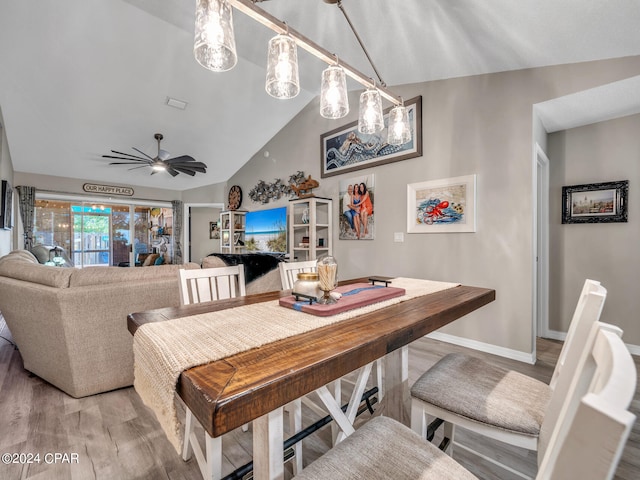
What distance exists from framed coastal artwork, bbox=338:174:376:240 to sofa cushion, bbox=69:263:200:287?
2347mm

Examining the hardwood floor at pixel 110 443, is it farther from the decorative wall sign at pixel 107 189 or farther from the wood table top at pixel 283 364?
the decorative wall sign at pixel 107 189

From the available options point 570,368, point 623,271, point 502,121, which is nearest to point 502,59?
point 502,121

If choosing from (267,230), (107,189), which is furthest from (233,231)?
(107,189)

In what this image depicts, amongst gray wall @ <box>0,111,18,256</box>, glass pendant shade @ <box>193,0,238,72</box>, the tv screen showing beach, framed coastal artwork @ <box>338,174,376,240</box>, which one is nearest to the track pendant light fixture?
glass pendant shade @ <box>193,0,238,72</box>

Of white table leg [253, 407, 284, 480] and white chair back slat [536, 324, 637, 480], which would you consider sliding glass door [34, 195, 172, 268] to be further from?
white chair back slat [536, 324, 637, 480]

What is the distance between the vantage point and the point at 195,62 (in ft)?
12.0

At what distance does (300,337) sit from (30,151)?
6777 mm

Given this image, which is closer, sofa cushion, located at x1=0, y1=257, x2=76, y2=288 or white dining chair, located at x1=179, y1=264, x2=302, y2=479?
white dining chair, located at x1=179, y1=264, x2=302, y2=479

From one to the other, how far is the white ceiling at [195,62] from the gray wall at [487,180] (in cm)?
15

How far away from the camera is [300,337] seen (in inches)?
34.6

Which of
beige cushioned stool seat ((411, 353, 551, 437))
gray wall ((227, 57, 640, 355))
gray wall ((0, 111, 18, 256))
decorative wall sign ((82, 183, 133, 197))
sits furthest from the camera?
decorative wall sign ((82, 183, 133, 197))

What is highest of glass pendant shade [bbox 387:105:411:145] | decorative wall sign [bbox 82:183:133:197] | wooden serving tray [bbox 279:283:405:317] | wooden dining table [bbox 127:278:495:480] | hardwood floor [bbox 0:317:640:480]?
decorative wall sign [bbox 82:183:133:197]

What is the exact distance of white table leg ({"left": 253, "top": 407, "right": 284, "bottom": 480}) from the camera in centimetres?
81

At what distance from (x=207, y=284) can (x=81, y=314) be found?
38.3 inches
